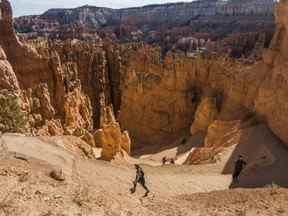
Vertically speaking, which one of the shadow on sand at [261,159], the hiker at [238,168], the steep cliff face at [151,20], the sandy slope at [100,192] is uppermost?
the sandy slope at [100,192]

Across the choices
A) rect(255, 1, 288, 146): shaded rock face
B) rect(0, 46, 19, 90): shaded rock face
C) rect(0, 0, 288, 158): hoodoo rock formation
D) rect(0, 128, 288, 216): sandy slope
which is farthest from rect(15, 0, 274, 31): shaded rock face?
rect(0, 128, 288, 216): sandy slope

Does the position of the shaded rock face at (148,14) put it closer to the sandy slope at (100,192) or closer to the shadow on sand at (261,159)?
the shadow on sand at (261,159)

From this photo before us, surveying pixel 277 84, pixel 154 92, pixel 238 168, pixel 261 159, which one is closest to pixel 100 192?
pixel 238 168

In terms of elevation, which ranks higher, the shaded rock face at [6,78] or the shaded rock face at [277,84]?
the shaded rock face at [277,84]

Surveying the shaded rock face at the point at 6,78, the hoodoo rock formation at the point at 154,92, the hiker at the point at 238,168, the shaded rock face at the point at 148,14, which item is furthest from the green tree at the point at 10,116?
the shaded rock face at the point at 148,14

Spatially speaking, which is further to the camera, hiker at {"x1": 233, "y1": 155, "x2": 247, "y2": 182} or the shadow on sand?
the shadow on sand

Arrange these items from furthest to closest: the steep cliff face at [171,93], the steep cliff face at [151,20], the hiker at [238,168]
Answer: the steep cliff face at [151,20], the steep cliff face at [171,93], the hiker at [238,168]

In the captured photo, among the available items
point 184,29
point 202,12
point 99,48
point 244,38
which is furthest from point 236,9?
point 99,48

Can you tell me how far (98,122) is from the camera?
40.6 m

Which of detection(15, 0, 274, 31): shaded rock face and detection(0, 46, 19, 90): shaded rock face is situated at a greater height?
detection(0, 46, 19, 90): shaded rock face

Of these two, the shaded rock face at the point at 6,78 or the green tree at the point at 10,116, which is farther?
the shaded rock face at the point at 6,78

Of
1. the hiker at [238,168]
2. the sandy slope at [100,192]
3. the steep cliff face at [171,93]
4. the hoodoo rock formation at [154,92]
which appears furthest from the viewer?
the steep cliff face at [171,93]

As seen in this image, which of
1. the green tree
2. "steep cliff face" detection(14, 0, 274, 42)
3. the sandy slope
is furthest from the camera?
"steep cliff face" detection(14, 0, 274, 42)

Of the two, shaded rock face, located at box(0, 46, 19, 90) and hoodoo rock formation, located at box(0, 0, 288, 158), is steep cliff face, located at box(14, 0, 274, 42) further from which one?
shaded rock face, located at box(0, 46, 19, 90)
